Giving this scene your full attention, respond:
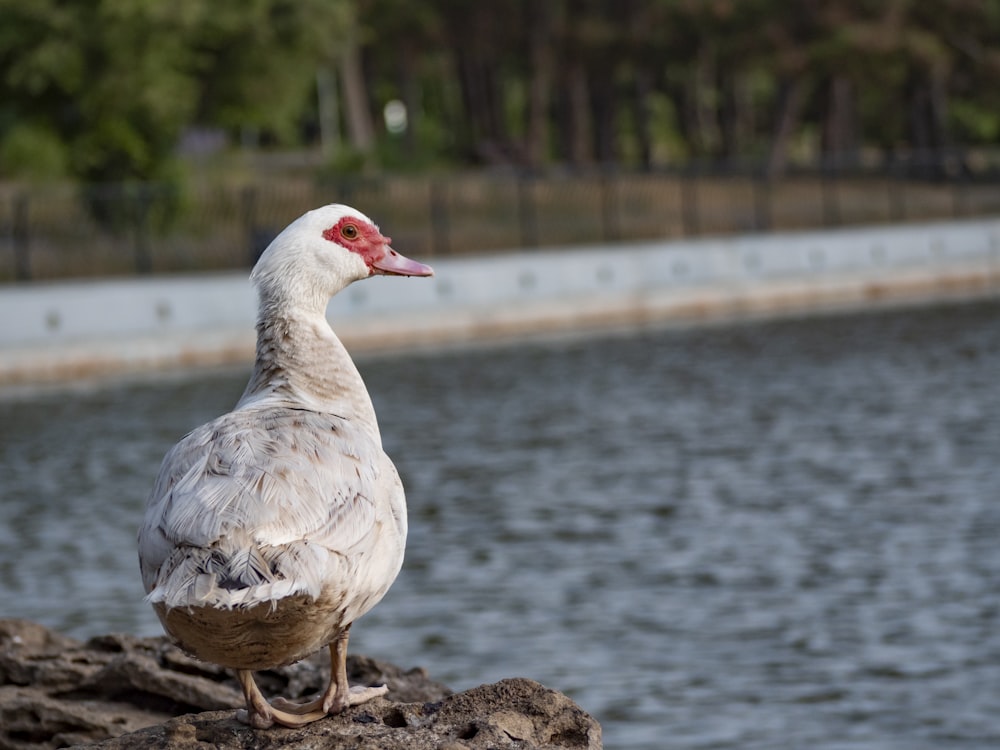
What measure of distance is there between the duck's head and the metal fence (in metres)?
26.4

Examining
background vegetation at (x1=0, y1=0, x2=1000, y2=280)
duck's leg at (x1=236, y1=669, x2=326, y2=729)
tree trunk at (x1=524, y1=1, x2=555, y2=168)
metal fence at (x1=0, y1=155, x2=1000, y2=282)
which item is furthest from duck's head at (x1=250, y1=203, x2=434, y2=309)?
tree trunk at (x1=524, y1=1, x2=555, y2=168)

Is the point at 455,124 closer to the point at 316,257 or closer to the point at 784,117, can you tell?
the point at 784,117

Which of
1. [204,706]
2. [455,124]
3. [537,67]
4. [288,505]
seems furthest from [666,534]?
[455,124]

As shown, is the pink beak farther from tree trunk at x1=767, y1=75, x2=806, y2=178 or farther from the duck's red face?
tree trunk at x1=767, y1=75, x2=806, y2=178

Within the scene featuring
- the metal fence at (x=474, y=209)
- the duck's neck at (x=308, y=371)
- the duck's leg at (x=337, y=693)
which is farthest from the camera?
the metal fence at (x=474, y=209)

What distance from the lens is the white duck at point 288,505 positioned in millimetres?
4707

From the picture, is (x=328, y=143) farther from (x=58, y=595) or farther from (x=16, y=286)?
(x=58, y=595)

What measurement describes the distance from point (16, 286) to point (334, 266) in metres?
25.4

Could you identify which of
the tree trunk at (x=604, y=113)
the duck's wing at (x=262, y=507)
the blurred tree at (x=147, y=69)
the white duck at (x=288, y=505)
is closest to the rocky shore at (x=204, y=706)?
the white duck at (x=288, y=505)

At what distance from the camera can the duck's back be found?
4.68 meters

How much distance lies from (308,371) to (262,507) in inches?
35.1

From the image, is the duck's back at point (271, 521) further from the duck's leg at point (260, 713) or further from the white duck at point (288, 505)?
the duck's leg at point (260, 713)

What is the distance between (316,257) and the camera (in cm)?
571

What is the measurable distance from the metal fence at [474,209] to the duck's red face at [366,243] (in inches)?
1035
